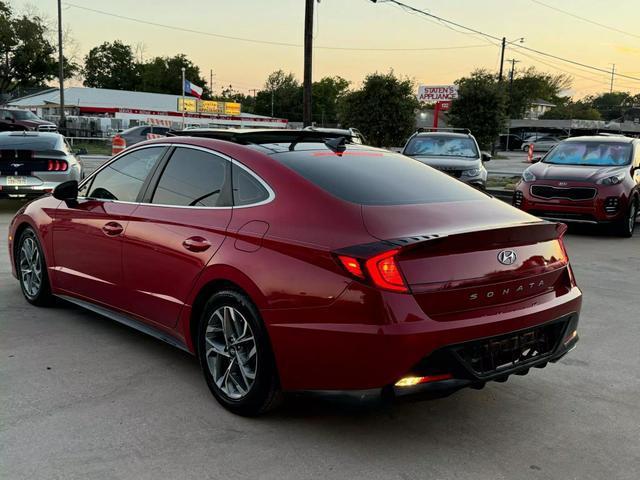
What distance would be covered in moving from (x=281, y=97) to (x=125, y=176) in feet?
326

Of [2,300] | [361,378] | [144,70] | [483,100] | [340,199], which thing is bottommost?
[2,300]

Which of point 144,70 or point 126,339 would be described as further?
point 144,70

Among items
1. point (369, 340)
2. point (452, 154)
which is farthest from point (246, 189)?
point (452, 154)

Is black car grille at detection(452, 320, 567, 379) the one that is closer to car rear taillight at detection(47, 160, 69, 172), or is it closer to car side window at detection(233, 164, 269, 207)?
car side window at detection(233, 164, 269, 207)

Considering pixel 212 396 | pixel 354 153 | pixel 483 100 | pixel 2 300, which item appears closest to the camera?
pixel 212 396

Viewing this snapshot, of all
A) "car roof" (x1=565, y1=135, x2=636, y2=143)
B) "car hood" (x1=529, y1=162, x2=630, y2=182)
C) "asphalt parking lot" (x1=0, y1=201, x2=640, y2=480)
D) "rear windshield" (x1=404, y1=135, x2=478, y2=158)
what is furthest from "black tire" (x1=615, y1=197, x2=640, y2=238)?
"asphalt parking lot" (x1=0, y1=201, x2=640, y2=480)

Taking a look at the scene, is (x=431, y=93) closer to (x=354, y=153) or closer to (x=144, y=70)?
(x=354, y=153)

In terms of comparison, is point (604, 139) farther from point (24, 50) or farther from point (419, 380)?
point (24, 50)

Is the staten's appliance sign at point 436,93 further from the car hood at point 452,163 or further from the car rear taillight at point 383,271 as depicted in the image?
the car rear taillight at point 383,271

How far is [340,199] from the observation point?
334 cm

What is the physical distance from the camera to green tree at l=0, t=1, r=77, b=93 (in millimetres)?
58719

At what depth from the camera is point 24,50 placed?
5981 centimetres

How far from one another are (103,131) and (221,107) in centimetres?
2265

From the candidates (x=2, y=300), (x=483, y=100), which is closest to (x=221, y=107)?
(x=483, y=100)
